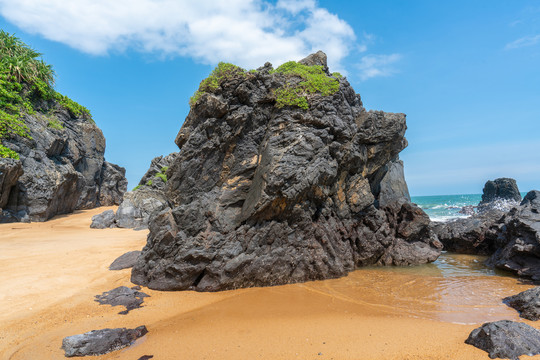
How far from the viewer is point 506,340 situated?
13.7 feet

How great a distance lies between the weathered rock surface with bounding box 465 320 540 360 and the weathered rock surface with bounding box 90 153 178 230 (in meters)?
13.0

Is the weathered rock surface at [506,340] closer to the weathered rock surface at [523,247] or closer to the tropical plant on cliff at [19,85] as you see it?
the weathered rock surface at [523,247]

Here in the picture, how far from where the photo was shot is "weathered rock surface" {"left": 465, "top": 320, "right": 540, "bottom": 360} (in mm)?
4012

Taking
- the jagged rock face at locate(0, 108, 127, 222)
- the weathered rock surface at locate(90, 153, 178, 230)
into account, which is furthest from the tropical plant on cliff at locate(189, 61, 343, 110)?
the jagged rock face at locate(0, 108, 127, 222)

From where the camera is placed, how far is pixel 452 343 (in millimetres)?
4492

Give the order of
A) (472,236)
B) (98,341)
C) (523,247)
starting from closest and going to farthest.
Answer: (98,341), (523,247), (472,236)

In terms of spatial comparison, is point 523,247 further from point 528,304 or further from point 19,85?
point 19,85

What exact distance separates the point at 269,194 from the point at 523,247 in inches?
362

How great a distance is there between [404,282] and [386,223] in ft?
9.97

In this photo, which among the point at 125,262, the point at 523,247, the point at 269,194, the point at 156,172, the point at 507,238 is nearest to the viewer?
the point at 269,194

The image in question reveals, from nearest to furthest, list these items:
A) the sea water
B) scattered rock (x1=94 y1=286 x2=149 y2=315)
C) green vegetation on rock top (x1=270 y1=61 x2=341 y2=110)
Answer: scattered rock (x1=94 y1=286 x2=149 y2=315), green vegetation on rock top (x1=270 y1=61 x2=341 y2=110), the sea water

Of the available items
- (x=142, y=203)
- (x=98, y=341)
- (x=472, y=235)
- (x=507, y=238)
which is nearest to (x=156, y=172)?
(x=142, y=203)

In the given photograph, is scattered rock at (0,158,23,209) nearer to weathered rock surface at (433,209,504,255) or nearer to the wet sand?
the wet sand

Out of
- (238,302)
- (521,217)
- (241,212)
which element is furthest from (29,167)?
(521,217)
